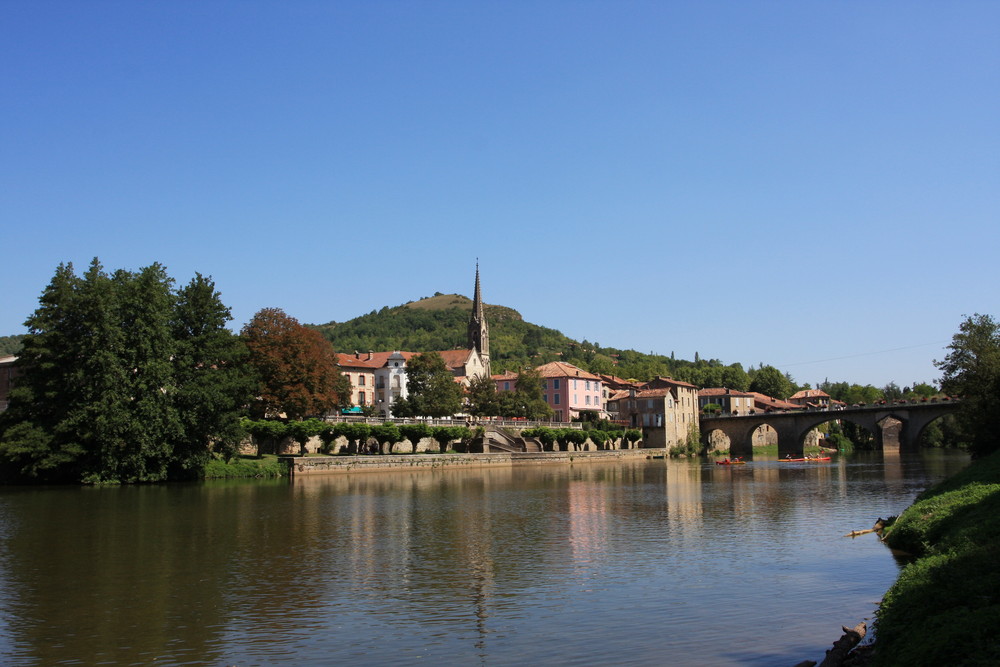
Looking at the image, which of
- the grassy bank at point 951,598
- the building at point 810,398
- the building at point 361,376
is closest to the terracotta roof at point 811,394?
the building at point 810,398

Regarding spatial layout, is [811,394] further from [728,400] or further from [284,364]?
[284,364]

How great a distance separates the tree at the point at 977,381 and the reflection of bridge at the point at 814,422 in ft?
92.3

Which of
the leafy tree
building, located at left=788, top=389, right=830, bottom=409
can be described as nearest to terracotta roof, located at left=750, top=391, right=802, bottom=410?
building, located at left=788, top=389, right=830, bottom=409

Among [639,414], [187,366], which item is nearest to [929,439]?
[639,414]

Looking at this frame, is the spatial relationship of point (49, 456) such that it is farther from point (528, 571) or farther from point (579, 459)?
point (579, 459)

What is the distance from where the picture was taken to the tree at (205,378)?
54531mm

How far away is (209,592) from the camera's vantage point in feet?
67.7

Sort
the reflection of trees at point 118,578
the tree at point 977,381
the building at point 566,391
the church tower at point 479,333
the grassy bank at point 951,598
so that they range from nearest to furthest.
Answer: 1. the grassy bank at point 951,598
2. the reflection of trees at point 118,578
3. the tree at point 977,381
4. the building at point 566,391
5. the church tower at point 479,333

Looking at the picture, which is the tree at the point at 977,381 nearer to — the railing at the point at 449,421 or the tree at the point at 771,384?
the railing at the point at 449,421

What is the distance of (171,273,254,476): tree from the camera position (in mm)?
54531

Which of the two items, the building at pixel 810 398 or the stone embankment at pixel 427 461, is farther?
the building at pixel 810 398

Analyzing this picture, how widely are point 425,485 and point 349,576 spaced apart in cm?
3399

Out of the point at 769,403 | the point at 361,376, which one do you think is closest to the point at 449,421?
the point at 361,376

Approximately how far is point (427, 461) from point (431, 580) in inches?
2070
